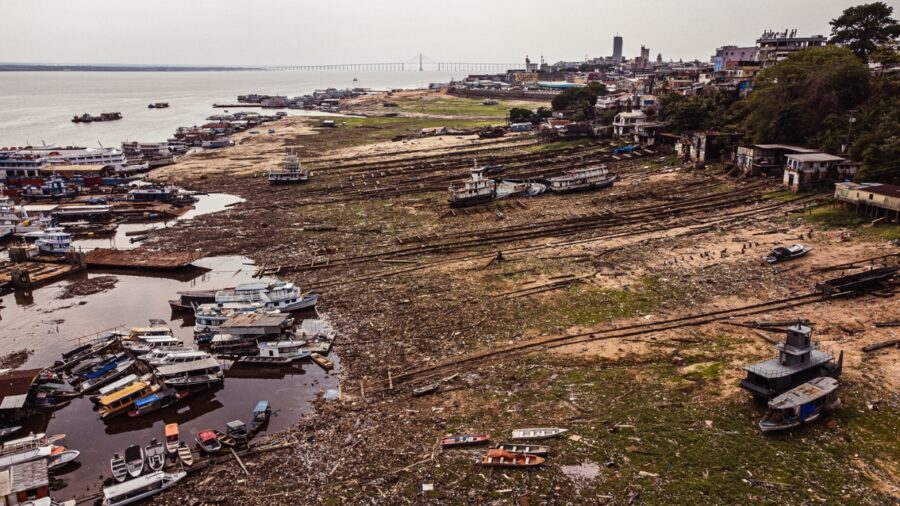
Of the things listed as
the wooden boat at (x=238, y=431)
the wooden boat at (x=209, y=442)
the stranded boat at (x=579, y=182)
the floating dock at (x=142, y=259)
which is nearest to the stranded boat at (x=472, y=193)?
the stranded boat at (x=579, y=182)

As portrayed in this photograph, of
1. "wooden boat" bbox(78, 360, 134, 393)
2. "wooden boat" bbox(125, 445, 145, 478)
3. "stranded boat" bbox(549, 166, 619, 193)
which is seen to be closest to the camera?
"wooden boat" bbox(125, 445, 145, 478)

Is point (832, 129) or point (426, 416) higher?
point (832, 129)

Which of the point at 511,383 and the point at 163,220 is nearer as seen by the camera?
the point at 511,383

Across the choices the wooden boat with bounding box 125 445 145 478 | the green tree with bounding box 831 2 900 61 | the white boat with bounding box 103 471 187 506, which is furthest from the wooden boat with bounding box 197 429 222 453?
the green tree with bounding box 831 2 900 61

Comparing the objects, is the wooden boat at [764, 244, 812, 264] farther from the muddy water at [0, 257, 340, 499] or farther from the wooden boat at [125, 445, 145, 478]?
the wooden boat at [125, 445, 145, 478]

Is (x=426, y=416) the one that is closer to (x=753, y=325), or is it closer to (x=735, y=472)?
(x=735, y=472)

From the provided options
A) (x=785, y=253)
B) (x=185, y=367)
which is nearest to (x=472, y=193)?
(x=785, y=253)

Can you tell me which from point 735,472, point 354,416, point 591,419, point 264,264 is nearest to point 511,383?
point 591,419
